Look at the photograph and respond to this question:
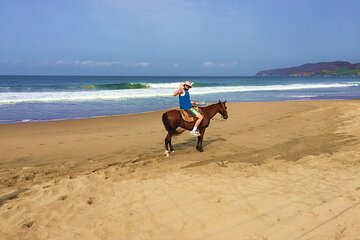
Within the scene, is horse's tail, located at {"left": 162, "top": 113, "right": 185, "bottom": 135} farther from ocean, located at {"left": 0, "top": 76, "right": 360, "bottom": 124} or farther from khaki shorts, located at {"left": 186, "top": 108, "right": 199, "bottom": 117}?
ocean, located at {"left": 0, "top": 76, "right": 360, "bottom": 124}

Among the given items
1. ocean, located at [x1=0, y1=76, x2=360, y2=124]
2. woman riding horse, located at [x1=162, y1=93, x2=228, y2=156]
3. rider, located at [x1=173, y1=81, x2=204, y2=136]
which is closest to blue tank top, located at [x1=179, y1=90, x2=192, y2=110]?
rider, located at [x1=173, y1=81, x2=204, y2=136]

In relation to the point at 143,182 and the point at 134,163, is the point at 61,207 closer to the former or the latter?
the point at 143,182

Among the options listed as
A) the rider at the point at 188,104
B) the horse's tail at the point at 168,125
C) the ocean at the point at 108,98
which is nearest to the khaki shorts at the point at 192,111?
the rider at the point at 188,104

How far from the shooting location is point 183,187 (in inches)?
252

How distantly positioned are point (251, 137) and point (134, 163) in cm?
467

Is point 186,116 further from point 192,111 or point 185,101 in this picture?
point 185,101

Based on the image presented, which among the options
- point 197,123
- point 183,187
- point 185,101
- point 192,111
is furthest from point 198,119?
point 183,187

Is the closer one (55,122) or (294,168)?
(294,168)

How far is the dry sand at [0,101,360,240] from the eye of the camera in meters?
4.94

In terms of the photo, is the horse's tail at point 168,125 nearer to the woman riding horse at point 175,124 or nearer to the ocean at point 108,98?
the woman riding horse at point 175,124

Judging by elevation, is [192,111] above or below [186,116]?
above

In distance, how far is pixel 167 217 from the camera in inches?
206

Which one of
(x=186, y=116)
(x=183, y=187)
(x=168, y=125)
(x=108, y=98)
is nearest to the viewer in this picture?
(x=183, y=187)

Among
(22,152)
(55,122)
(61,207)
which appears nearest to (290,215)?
(61,207)
